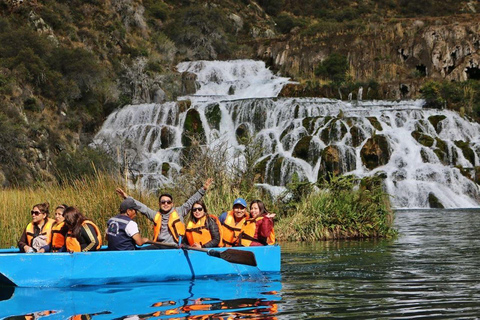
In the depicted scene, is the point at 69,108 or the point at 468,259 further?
the point at 69,108

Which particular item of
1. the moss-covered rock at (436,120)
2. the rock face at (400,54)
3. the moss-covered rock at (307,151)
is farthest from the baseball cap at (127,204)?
the rock face at (400,54)

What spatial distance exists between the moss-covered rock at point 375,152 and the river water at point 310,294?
1654cm

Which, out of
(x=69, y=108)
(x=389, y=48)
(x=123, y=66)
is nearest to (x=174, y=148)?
(x=69, y=108)

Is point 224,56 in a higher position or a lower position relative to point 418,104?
higher

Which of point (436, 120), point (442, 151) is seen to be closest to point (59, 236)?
point (442, 151)

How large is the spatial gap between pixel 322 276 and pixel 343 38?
125ft

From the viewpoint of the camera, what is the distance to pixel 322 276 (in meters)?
10.2

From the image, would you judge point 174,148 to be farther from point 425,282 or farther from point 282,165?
point 425,282

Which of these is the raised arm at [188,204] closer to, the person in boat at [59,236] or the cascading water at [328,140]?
the person in boat at [59,236]

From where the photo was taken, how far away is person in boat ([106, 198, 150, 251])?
9633mm

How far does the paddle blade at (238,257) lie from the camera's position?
32.1ft

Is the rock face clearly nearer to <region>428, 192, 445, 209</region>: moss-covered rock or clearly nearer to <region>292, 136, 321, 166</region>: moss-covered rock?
<region>292, 136, 321, 166</region>: moss-covered rock

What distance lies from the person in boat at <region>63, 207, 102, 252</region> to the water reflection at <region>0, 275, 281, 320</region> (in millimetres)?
565

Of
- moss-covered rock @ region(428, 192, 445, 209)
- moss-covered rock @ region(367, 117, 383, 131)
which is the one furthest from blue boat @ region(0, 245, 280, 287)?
moss-covered rock @ region(367, 117, 383, 131)
